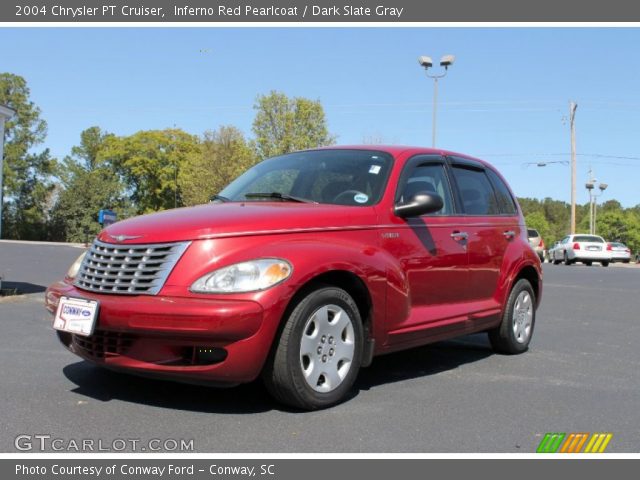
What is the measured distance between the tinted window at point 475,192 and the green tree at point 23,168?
2253 inches

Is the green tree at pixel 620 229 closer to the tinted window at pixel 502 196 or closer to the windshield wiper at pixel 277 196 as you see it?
the tinted window at pixel 502 196

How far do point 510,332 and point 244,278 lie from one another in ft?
10.9

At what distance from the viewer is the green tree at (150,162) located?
6344 centimetres

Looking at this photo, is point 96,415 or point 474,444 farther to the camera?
point 96,415

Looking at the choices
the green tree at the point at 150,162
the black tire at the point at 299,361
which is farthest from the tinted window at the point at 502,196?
the green tree at the point at 150,162

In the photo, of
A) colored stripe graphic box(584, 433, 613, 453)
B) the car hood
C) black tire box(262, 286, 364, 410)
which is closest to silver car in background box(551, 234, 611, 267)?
the car hood

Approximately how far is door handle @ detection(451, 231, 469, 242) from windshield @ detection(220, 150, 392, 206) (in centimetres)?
84

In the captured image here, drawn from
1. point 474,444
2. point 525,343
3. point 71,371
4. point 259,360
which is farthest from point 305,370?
point 525,343

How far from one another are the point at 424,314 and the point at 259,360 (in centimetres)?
168

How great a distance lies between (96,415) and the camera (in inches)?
156

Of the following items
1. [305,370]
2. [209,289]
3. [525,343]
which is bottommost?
[525,343]

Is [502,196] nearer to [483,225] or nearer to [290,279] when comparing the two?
[483,225]

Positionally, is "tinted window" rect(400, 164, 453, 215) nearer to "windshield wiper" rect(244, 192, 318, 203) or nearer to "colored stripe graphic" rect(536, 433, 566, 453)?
"windshield wiper" rect(244, 192, 318, 203)
